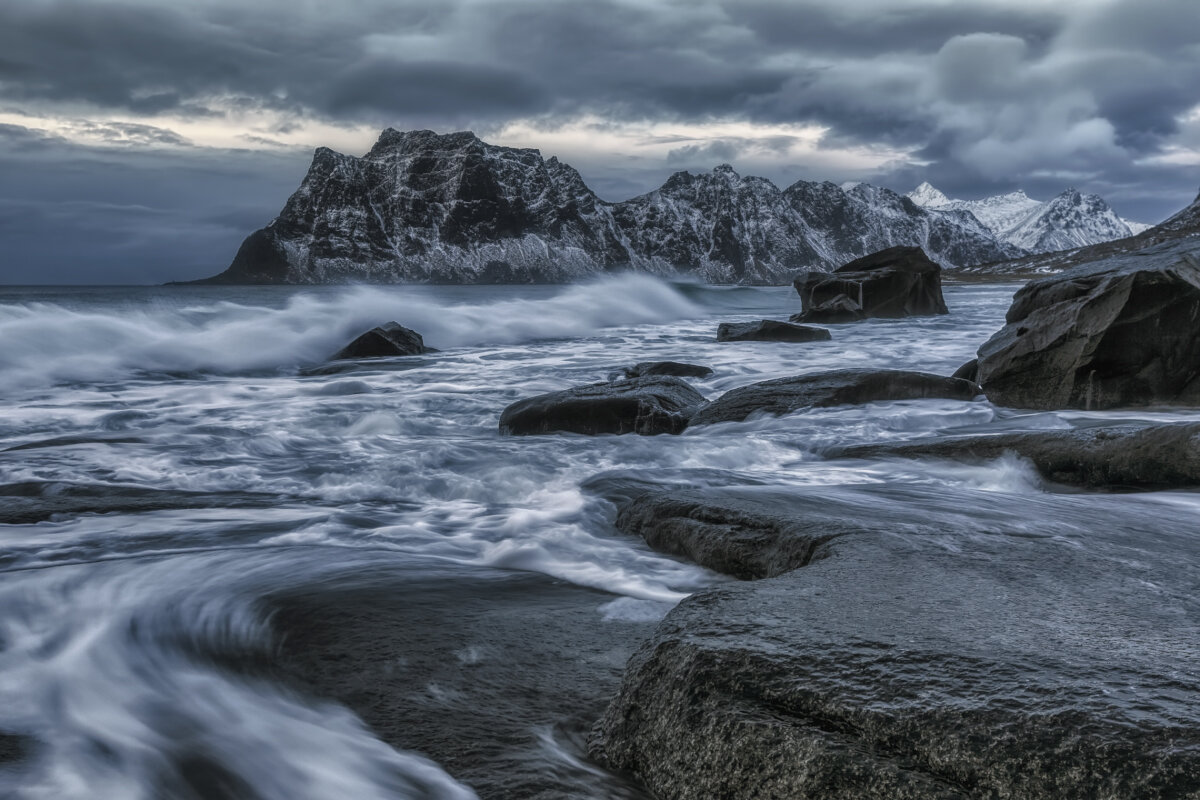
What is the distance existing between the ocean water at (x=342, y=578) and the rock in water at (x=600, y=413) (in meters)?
0.28

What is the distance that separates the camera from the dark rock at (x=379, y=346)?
1666cm

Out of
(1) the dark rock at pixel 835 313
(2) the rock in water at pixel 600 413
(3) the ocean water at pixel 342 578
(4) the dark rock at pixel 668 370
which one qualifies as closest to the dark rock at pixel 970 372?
(3) the ocean water at pixel 342 578

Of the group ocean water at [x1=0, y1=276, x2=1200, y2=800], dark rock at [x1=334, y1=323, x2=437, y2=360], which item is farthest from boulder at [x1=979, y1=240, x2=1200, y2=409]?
dark rock at [x1=334, y1=323, x2=437, y2=360]

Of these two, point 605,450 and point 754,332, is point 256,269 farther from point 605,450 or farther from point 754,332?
point 605,450

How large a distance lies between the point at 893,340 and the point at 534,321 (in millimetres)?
10622

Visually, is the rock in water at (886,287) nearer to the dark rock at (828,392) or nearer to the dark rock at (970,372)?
the dark rock at (970,372)

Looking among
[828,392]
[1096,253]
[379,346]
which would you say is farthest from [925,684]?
[1096,253]

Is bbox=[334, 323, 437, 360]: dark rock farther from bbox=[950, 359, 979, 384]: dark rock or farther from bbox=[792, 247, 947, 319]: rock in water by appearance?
bbox=[792, 247, 947, 319]: rock in water

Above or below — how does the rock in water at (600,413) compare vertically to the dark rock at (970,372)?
below

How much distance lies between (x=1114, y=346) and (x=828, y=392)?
286 cm

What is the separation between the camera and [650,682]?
Answer: 7.02 ft

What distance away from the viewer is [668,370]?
42.0ft

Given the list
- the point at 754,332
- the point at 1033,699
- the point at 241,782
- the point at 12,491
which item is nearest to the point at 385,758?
the point at 241,782

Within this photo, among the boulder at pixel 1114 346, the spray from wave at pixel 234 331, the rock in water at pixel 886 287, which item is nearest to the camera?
the boulder at pixel 1114 346
